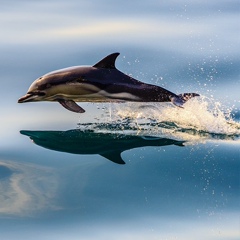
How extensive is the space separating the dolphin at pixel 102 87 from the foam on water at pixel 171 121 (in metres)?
0.26

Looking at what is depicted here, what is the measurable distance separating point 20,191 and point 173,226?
149 cm

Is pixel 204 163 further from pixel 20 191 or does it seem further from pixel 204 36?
pixel 204 36

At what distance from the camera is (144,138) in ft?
33.1

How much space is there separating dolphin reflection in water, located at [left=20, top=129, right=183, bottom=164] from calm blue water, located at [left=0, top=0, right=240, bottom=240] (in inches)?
0.5

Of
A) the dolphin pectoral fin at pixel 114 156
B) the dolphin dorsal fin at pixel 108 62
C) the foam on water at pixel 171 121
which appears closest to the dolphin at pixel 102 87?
the dolphin dorsal fin at pixel 108 62

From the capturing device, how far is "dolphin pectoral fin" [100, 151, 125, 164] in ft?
31.4

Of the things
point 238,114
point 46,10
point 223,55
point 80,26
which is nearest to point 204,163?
point 238,114

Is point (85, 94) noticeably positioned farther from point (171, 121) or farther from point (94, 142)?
point (171, 121)

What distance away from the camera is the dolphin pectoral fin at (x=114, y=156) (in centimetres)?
957

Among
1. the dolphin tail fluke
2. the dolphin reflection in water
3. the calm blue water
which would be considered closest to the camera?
the calm blue water

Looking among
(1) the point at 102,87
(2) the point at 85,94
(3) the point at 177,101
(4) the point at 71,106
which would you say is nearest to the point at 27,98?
(4) the point at 71,106

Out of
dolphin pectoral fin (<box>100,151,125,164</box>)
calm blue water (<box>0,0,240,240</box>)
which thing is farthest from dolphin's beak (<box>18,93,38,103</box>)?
dolphin pectoral fin (<box>100,151,125,164</box>)

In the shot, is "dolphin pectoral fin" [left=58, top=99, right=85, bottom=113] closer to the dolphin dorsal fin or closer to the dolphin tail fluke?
the dolphin dorsal fin

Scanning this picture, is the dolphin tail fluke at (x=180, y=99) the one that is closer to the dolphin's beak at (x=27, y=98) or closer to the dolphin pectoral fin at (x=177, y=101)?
the dolphin pectoral fin at (x=177, y=101)
